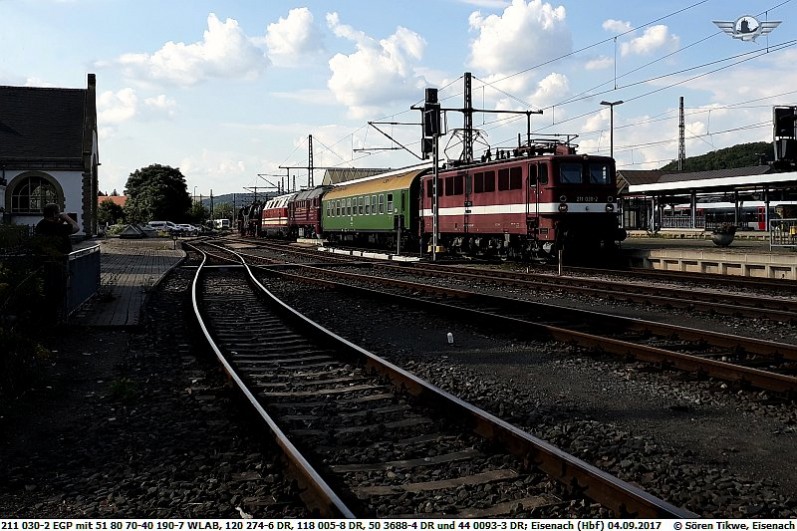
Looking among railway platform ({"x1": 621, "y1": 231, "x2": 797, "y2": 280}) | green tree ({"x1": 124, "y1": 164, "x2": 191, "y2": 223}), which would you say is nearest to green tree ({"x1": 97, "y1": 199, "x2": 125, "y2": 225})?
green tree ({"x1": 124, "y1": 164, "x2": 191, "y2": 223})

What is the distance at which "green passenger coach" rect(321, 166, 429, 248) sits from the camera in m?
30.3

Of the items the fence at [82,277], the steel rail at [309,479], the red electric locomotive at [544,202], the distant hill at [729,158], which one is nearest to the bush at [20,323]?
the fence at [82,277]

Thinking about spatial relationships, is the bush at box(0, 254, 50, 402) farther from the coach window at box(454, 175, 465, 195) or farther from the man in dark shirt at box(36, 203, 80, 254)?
the coach window at box(454, 175, 465, 195)

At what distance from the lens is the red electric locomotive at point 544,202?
21.5 meters

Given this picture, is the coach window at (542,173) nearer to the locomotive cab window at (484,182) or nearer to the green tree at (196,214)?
the locomotive cab window at (484,182)

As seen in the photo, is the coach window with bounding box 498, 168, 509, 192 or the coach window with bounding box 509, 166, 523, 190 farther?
the coach window with bounding box 498, 168, 509, 192

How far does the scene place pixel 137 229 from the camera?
208ft

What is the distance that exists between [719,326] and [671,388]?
4.57 m

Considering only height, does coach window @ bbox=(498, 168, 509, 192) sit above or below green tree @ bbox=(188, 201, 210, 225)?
below

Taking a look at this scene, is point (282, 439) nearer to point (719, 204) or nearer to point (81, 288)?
point (81, 288)

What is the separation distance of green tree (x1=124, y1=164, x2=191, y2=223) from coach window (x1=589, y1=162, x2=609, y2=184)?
8754 cm

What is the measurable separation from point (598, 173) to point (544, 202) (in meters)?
1.98

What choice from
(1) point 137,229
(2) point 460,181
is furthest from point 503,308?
(1) point 137,229

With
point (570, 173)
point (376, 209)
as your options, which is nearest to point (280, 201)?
point (376, 209)
